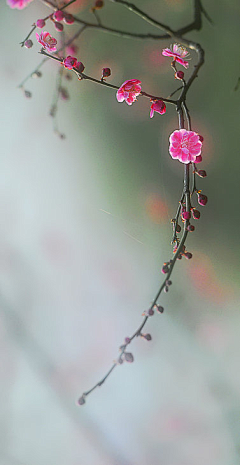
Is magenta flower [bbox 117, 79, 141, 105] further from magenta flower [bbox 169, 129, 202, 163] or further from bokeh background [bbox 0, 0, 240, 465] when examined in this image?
bokeh background [bbox 0, 0, 240, 465]

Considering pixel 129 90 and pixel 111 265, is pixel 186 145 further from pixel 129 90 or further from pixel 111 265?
pixel 111 265

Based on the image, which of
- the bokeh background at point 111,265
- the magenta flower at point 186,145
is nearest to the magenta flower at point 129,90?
the magenta flower at point 186,145

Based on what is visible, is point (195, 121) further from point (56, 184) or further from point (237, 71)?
point (56, 184)

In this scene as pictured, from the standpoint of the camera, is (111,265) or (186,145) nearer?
(186,145)

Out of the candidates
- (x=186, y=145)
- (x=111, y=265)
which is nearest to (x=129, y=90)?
(x=186, y=145)

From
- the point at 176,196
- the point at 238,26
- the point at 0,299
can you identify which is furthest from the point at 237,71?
the point at 0,299

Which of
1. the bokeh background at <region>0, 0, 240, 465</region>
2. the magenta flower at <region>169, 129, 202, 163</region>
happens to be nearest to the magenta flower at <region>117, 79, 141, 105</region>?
the magenta flower at <region>169, 129, 202, 163</region>
